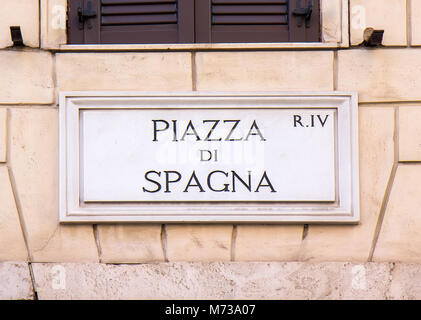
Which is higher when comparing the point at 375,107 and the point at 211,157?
the point at 375,107

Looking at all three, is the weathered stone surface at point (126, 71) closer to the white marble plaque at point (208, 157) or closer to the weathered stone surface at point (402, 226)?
the white marble plaque at point (208, 157)

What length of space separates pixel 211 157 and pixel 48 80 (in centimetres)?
142

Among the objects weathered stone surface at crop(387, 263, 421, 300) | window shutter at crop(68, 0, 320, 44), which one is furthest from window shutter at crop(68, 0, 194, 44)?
weathered stone surface at crop(387, 263, 421, 300)

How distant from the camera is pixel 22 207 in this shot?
5316 mm

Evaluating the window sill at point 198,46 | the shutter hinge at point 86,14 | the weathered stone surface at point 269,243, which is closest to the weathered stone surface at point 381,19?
the window sill at point 198,46

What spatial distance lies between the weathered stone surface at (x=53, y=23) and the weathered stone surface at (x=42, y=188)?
55 centimetres

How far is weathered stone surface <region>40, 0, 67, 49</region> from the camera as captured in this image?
5.44 metres

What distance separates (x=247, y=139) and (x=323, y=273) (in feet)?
3.86

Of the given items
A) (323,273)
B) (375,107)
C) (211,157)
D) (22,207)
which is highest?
(375,107)

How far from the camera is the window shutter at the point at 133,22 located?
18.3 feet

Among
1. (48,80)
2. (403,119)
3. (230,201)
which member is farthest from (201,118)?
(403,119)

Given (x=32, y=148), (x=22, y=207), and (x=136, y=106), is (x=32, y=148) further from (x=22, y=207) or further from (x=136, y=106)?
(x=136, y=106)

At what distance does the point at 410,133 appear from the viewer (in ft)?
17.5

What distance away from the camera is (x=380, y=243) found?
5266mm
